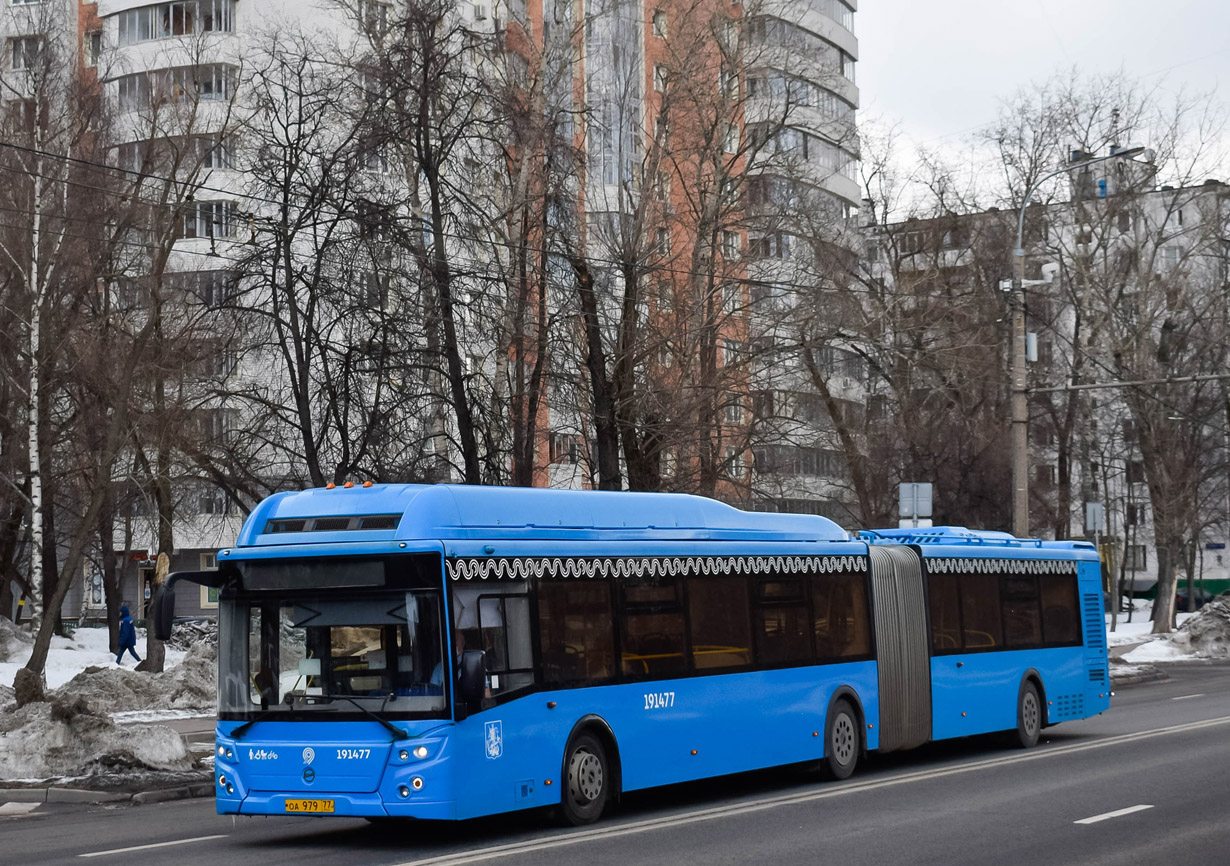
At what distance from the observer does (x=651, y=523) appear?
14.6 metres

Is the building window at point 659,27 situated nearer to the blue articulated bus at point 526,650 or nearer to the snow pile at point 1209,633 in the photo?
the blue articulated bus at point 526,650

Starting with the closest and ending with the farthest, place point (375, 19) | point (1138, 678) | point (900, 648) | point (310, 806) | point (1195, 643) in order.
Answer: point (310, 806)
point (900, 648)
point (375, 19)
point (1138, 678)
point (1195, 643)

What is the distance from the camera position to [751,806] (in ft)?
46.3

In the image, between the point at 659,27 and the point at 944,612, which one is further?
the point at 659,27

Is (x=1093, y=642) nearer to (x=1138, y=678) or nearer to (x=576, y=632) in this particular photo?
(x=576, y=632)

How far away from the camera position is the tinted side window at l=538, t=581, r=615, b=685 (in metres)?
12.9

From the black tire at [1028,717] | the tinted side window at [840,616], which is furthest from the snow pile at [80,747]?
the black tire at [1028,717]

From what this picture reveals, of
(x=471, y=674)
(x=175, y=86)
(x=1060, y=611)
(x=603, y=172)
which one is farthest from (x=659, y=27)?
(x=471, y=674)

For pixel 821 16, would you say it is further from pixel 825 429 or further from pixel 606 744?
pixel 606 744

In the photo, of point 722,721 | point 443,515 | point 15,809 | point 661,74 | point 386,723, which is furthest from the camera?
point 661,74

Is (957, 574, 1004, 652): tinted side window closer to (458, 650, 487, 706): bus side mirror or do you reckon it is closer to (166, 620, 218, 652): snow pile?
(458, 650, 487, 706): bus side mirror

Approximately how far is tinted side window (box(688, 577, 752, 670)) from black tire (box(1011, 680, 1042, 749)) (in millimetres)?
6138

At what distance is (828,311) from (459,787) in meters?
22.9

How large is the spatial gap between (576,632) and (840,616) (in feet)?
15.5
